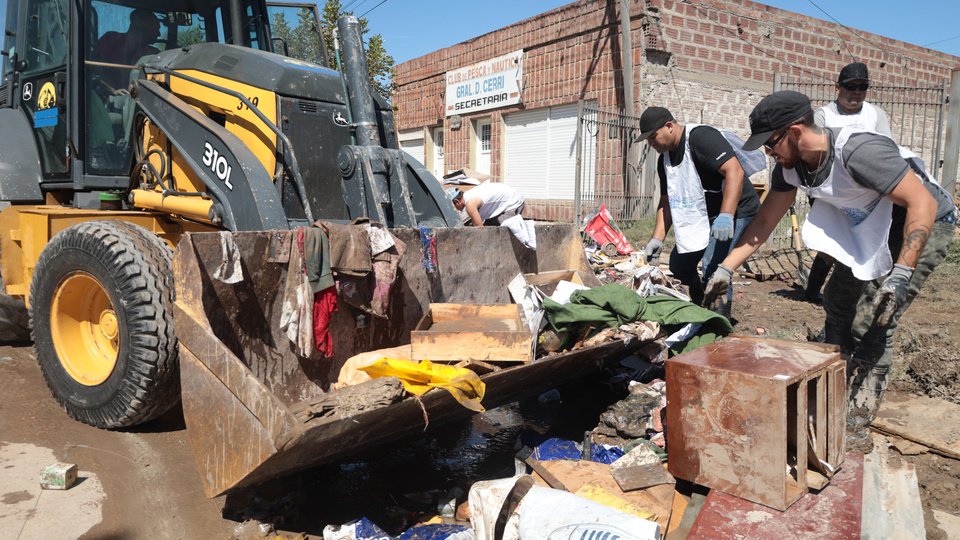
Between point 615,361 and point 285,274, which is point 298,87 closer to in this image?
point 285,274

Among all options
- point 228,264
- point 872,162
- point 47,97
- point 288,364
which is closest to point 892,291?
point 872,162

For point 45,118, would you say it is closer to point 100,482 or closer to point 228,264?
point 228,264

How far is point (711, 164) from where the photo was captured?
4.11 metres

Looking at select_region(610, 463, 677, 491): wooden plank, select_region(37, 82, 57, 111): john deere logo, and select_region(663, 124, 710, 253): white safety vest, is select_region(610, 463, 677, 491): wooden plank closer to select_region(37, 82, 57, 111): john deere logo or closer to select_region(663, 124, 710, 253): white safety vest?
select_region(663, 124, 710, 253): white safety vest

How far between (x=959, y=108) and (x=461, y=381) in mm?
8531

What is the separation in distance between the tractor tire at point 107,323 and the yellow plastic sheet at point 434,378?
1127 mm

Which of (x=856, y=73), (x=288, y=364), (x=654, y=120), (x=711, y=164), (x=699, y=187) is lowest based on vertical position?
(x=288, y=364)

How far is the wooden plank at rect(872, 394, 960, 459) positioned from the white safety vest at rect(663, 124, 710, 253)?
143 centimetres

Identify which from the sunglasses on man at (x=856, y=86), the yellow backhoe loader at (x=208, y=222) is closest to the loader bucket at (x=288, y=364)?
the yellow backhoe loader at (x=208, y=222)

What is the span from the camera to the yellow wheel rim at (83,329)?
3727 mm

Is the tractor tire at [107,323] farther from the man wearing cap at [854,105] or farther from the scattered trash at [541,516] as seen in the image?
the man wearing cap at [854,105]

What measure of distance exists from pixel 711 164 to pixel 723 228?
1.47 ft

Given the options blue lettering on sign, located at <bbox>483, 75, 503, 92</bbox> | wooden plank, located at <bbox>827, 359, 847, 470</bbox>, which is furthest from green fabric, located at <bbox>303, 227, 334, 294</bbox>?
blue lettering on sign, located at <bbox>483, 75, 503, 92</bbox>

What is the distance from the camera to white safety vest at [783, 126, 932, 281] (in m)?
3.00
